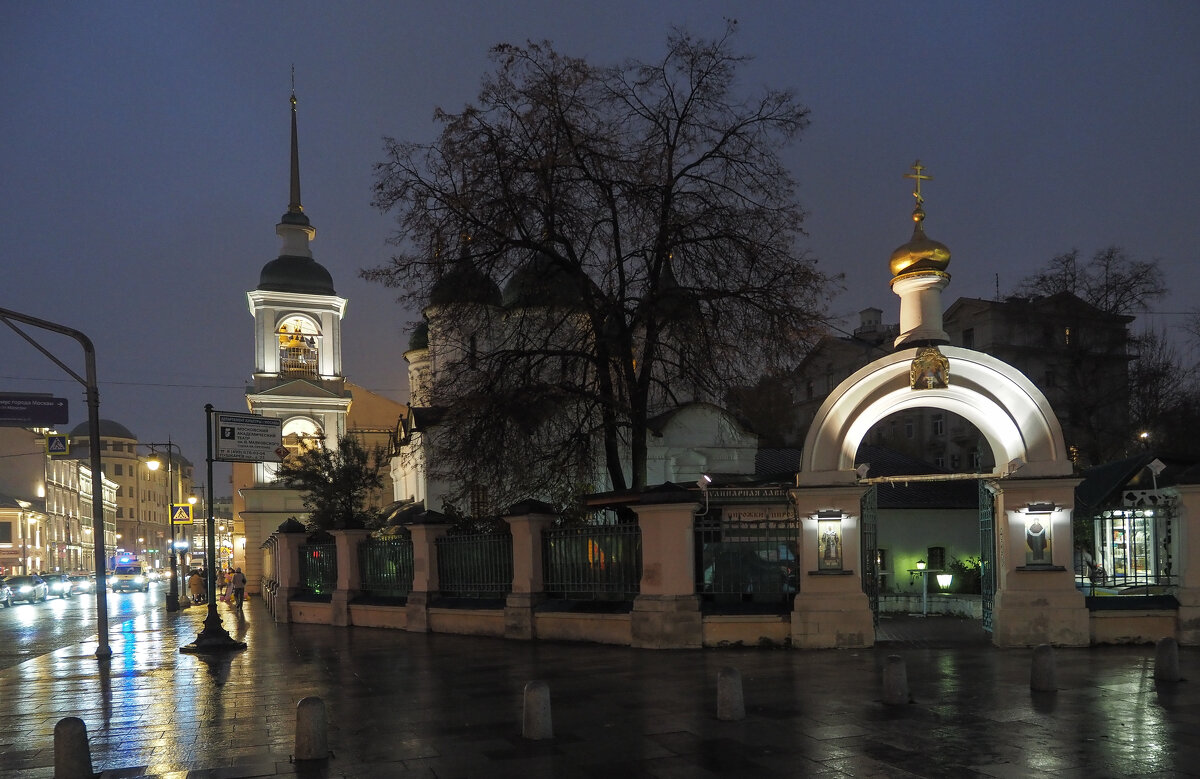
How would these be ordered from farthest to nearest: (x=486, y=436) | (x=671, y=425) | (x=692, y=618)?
(x=671, y=425)
(x=486, y=436)
(x=692, y=618)

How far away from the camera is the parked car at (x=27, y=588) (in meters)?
49.7

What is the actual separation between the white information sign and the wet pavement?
19.2 ft

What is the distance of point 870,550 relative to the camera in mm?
17781

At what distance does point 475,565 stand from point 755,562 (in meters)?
6.65

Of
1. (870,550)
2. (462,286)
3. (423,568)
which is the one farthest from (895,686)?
(423,568)

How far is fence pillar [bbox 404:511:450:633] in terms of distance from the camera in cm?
2220

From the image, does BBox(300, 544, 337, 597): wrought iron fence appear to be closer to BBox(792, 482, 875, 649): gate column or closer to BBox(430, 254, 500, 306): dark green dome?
BBox(430, 254, 500, 306): dark green dome

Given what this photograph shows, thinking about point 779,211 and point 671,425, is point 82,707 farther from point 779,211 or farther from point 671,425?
point 671,425

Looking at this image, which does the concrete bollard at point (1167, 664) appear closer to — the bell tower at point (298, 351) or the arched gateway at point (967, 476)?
the arched gateway at point (967, 476)

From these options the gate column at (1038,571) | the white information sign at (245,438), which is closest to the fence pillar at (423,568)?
the white information sign at (245,438)

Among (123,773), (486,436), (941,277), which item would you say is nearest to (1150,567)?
(941,277)

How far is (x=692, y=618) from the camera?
16750 mm

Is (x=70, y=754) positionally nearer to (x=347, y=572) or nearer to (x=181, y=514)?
(x=347, y=572)

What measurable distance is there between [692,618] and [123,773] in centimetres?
965
